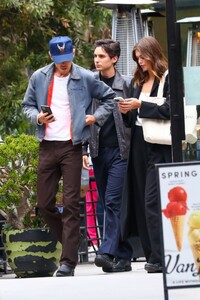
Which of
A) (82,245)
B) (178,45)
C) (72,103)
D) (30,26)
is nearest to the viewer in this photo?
(178,45)

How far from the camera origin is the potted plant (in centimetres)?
1238

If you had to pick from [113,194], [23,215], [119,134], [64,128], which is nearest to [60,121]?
[64,128]

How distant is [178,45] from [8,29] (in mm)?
11725

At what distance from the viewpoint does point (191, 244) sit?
823 cm

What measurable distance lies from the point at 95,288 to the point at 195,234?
97.6 inches

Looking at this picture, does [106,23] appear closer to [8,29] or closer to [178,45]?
[8,29]

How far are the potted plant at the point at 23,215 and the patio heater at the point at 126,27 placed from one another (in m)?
3.49

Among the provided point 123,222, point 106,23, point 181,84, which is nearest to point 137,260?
point 123,222

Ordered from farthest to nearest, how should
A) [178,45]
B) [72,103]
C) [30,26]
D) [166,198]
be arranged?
1. [30,26]
2. [72,103]
3. [178,45]
4. [166,198]

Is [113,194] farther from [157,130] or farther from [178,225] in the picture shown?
[178,225]

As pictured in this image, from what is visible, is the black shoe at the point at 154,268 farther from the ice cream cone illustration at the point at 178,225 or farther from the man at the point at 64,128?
the ice cream cone illustration at the point at 178,225

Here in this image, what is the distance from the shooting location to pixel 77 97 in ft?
38.3

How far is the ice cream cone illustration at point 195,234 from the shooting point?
818 centimetres

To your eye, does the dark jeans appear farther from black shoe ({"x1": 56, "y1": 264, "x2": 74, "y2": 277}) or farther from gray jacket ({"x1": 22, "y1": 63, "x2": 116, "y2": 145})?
black shoe ({"x1": 56, "y1": 264, "x2": 74, "y2": 277})
